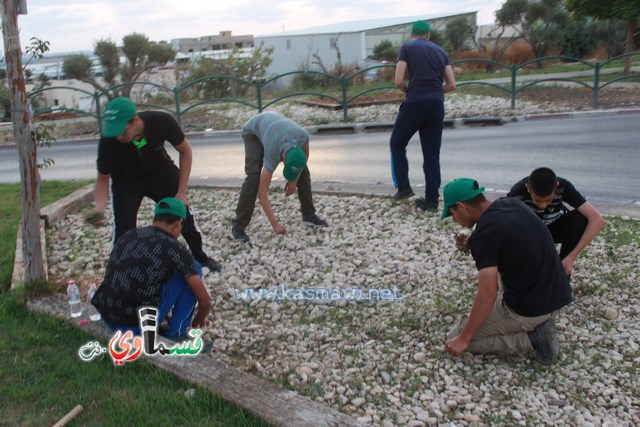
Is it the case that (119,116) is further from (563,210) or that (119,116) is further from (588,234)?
(588,234)

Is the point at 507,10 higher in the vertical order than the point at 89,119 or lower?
higher

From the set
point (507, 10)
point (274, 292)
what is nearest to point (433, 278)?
point (274, 292)

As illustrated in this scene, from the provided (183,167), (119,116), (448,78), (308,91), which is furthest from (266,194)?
(308,91)

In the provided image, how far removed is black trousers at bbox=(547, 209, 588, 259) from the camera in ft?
15.3

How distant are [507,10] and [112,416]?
104ft

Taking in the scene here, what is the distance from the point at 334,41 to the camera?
3441 centimetres

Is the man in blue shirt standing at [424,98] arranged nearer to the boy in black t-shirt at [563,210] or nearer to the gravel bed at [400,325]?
the gravel bed at [400,325]

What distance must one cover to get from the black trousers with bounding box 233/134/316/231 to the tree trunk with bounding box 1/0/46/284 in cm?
187

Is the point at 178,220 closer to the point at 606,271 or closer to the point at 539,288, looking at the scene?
the point at 539,288

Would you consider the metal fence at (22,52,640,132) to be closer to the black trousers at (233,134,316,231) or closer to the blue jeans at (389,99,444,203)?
the blue jeans at (389,99,444,203)

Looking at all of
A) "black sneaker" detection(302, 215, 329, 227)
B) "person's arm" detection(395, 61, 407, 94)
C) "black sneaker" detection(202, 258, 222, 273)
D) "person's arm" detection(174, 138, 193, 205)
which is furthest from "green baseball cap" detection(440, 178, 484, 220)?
"person's arm" detection(395, 61, 407, 94)

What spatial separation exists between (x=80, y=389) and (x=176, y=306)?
0.70 metres

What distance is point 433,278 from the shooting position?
520 centimetres

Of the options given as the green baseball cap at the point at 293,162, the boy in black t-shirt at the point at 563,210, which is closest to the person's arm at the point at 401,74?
the green baseball cap at the point at 293,162
